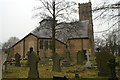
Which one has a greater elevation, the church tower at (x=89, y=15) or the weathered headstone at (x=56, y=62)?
the church tower at (x=89, y=15)

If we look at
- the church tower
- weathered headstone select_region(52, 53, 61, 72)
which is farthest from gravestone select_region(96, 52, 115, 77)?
weathered headstone select_region(52, 53, 61, 72)

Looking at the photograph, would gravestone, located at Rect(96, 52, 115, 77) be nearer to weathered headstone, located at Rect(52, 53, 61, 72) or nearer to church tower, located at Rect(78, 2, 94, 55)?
church tower, located at Rect(78, 2, 94, 55)

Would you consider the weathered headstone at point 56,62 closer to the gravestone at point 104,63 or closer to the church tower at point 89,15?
the gravestone at point 104,63

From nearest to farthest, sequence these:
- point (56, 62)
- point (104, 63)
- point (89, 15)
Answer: point (89, 15) < point (104, 63) < point (56, 62)

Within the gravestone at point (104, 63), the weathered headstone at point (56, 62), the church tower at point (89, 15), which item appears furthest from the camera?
the weathered headstone at point (56, 62)

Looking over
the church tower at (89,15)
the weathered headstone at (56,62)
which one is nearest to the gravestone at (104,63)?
the church tower at (89,15)

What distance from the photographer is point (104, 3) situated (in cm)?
847

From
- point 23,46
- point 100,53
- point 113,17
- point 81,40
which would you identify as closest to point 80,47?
point 81,40

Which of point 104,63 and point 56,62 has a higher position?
point 104,63

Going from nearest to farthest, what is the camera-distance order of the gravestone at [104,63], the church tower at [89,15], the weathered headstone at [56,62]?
1. the church tower at [89,15]
2. the gravestone at [104,63]
3. the weathered headstone at [56,62]

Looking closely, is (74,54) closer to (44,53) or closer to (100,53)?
(44,53)

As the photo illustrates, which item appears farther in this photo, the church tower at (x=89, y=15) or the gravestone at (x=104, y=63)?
the gravestone at (x=104, y=63)

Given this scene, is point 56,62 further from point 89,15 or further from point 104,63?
point 89,15

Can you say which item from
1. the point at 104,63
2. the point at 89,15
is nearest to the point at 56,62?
the point at 104,63
